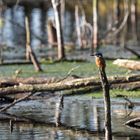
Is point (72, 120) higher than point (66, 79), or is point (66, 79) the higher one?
point (66, 79)

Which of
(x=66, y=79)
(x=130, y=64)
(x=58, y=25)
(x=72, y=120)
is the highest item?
(x=58, y=25)

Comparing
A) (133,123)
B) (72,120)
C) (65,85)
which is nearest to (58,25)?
(65,85)

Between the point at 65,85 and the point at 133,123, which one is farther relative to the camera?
the point at 65,85

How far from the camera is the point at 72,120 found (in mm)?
12523

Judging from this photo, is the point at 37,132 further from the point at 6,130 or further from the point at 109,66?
the point at 109,66

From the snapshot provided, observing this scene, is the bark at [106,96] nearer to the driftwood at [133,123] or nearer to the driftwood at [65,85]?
the driftwood at [133,123]

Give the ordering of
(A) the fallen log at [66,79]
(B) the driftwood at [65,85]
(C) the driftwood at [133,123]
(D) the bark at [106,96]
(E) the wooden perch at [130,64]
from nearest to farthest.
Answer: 1. (D) the bark at [106,96]
2. (C) the driftwood at [133,123]
3. (B) the driftwood at [65,85]
4. (A) the fallen log at [66,79]
5. (E) the wooden perch at [130,64]

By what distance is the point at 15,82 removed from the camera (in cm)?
1482

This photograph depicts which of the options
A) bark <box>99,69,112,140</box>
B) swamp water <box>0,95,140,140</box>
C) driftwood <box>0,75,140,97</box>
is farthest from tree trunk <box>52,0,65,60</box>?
bark <box>99,69,112,140</box>

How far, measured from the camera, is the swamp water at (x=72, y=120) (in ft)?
36.6

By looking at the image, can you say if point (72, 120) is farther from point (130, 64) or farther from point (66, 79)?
point (130, 64)

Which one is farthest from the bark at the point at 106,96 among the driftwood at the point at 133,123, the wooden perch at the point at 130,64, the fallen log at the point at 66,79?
the wooden perch at the point at 130,64

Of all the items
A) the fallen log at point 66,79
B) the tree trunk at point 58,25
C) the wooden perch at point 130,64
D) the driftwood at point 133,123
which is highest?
the tree trunk at point 58,25

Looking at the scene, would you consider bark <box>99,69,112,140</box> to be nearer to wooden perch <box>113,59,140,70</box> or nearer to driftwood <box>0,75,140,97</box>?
driftwood <box>0,75,140,97</box>
